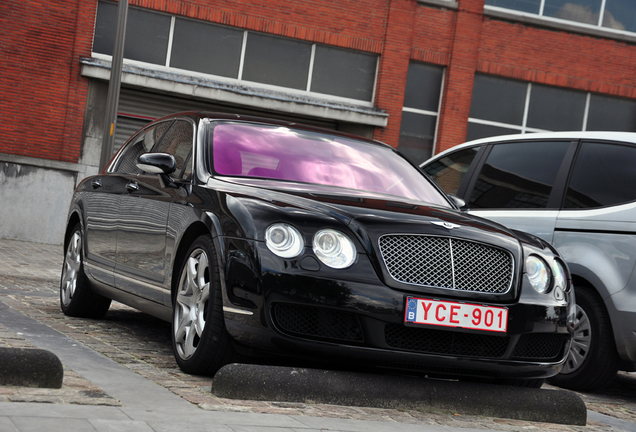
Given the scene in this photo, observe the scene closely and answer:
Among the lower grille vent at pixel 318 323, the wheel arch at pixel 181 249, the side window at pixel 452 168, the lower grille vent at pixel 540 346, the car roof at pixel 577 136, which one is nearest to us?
the lower grille vent at pixel 318 323

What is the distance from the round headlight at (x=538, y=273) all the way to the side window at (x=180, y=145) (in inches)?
80.4

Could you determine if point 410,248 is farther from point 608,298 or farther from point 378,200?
point 608,298

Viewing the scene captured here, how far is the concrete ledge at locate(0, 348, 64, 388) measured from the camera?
12.2 ft

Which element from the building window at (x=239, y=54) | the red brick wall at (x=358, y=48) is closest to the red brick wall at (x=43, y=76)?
the red brick wall at (x=358, y=48)

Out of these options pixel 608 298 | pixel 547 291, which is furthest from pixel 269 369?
pixel 608 298

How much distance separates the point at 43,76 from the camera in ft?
60.0

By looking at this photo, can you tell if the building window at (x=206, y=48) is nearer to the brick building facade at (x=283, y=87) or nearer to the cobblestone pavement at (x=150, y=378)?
the brick building facade at (x=283, y=87)

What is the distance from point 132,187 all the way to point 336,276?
2340 mm

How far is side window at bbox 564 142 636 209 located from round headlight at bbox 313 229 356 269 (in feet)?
8.32

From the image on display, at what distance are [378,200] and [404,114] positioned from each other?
16374 millimetres

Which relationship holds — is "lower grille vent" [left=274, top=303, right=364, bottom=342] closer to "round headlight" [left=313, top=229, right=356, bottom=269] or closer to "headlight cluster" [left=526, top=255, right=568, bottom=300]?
"round headlight" [left=313, top=229, right=356, bottom=269]

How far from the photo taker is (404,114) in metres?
21.0

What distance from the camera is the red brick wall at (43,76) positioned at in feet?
59.3

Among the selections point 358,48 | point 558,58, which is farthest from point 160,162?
point 558,58
